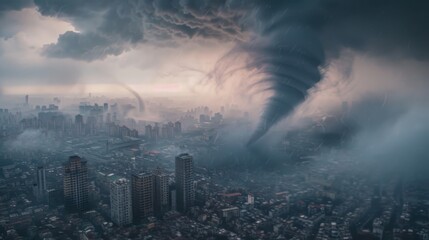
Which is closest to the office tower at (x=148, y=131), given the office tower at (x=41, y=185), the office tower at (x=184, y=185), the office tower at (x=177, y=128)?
the office tower at (x=177, y=128)

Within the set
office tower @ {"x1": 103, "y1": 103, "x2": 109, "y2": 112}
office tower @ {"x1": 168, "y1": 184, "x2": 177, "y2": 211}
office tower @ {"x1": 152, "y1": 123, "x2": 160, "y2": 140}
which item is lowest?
office tower @ {"x1": 168, "y1": 184, "x2": 177, "y2": 211}

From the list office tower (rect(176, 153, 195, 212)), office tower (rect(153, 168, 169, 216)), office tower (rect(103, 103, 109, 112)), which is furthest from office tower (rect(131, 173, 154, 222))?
office tower (rect(103, 103, 109, 112))

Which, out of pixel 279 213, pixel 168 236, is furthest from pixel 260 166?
pixel 168 236

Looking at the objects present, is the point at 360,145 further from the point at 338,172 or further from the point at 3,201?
the point at 3,201

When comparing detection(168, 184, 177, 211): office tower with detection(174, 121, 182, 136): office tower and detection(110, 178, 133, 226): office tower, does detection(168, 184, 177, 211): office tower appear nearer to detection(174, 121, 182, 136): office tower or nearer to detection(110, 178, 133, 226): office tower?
detection(110, 178, 133, 226): office tower

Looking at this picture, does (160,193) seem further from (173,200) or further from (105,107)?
(105,107)

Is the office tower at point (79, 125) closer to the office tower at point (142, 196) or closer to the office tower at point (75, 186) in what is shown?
the office tower at point (75, 186)
